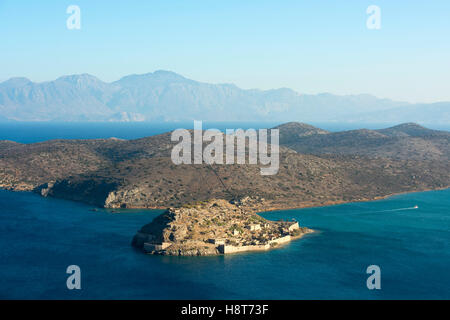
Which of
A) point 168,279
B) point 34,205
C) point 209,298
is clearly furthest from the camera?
point 34,205

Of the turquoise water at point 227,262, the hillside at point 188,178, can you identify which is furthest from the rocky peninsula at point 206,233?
the hillside at point 188,178

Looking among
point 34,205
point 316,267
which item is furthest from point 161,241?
point 34,205

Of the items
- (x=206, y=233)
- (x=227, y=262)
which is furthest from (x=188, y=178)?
(x=227, y=262)

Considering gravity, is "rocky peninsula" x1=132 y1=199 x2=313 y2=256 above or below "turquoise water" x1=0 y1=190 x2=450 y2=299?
above

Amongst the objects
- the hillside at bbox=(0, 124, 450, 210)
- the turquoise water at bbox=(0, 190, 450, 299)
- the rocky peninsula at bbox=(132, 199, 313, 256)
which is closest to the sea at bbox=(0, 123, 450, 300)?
the turquoise water at bbox=(0, 190, 450, 299)

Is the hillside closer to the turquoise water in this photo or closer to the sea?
the sea
